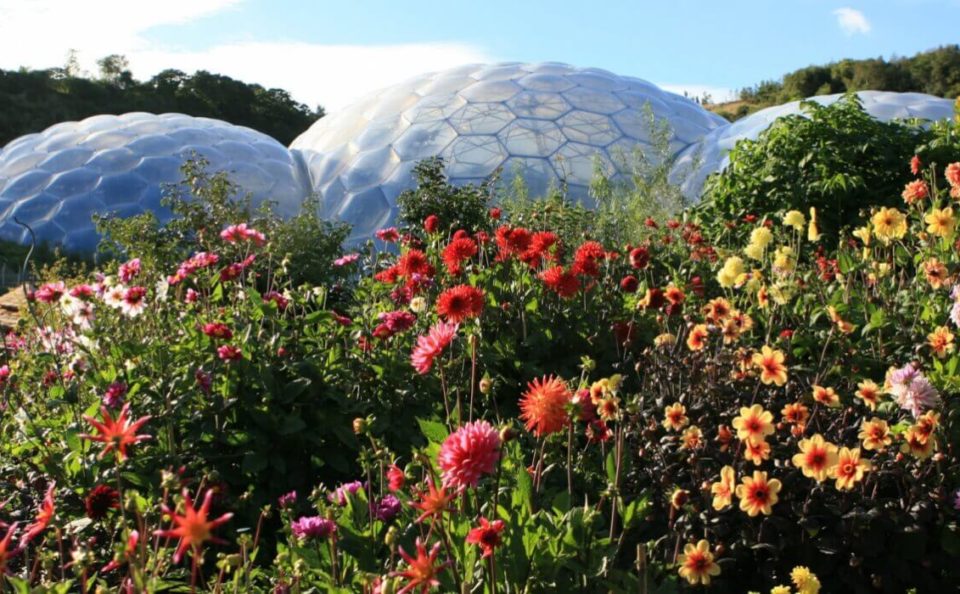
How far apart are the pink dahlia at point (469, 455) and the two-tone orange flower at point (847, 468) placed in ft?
3.34

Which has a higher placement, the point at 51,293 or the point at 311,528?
the point at 311,528

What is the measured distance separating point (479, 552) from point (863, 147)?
5897 mm

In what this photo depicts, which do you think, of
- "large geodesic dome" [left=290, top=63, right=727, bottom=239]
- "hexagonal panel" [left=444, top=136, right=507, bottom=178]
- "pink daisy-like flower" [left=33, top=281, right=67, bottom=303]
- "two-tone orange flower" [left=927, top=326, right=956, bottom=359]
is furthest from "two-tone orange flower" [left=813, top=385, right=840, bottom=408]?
"hexagonal panel" [left=444, top=136, right=507, bottom=178]

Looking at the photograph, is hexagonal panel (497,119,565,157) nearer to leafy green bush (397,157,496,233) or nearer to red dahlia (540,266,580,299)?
leafy green bush (397,157,496,233)

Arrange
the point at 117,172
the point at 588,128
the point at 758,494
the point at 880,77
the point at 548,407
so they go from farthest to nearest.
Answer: the point at 880,77, the point at 117,172, the point at 588,128, the point at 758,494, the point at 548,407

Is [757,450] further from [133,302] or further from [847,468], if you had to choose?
[133,302]

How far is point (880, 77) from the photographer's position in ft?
77.7

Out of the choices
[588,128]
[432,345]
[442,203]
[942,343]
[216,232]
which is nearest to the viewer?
[432,345]

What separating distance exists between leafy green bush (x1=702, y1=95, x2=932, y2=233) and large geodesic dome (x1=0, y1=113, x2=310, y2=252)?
6594mm

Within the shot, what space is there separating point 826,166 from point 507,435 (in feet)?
18.3

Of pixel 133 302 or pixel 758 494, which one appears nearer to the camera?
pixel 758 494

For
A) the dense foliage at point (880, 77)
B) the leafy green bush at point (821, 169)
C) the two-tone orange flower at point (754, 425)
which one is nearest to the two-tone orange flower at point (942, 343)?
the two-tone orange flower at point (754, 425)

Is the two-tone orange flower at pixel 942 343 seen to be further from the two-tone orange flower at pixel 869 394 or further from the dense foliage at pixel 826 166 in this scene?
the dense foliage at pixel 826 166

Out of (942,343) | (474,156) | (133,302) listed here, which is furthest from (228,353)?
(474,156)
